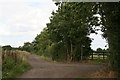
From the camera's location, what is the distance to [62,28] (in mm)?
33750

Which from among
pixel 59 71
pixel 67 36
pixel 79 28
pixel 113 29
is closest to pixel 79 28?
pixel 79 28

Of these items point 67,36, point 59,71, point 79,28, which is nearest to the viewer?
point 59,71

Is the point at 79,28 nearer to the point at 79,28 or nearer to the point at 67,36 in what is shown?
the point at 79,28

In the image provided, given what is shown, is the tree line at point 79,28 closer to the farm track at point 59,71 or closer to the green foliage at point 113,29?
the green foliage at point 113,29

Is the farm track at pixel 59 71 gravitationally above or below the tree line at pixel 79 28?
below

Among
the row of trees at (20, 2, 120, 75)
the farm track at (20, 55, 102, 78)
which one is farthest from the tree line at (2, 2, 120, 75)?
the farm track at (20, 55, 102, 78)

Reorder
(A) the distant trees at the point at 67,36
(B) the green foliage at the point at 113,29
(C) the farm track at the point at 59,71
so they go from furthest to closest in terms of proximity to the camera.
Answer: (A) the distant trees at the point at 67,36 → (C) the farm track at the point at 59,71 → (B) the green foliage at the point at 113,29

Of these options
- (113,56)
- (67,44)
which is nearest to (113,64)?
(113,56)

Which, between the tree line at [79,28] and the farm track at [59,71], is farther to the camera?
the farm track at [59,71]

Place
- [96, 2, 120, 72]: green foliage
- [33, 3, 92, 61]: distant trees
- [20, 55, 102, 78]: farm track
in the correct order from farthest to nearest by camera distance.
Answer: [33, 3, 92, 61]: distant trees
[20, 55, 102, 78]: farm track
[96, 2, 120, 72]: green foliage

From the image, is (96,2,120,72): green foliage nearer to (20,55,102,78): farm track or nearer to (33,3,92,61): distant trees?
(20,55,102,78): farm track

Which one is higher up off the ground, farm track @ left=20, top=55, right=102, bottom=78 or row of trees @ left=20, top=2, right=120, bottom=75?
row of trees @ left=20, top=2, right=120, bottom=75

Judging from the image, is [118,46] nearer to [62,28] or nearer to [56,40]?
[62,28]

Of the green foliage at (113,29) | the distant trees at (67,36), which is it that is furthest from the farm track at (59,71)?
the distant trees at (67,36)
